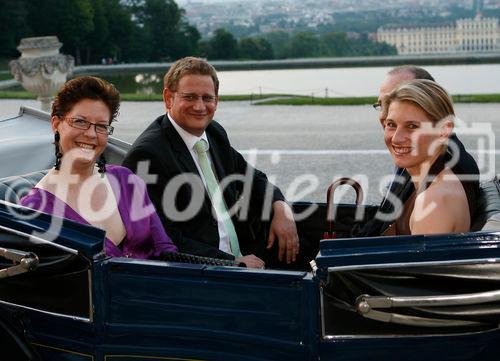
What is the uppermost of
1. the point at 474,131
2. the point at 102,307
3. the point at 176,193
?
the point at 176,193

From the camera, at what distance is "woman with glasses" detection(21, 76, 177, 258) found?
282 cm

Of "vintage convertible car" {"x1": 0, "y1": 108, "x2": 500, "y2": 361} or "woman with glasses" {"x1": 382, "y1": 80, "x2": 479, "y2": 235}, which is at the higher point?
"woman with glasses" {"x1": 382, "y1": 80, "x2": 479, "y2": 235}

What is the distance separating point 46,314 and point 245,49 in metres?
56.5

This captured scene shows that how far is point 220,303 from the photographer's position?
2.40 m

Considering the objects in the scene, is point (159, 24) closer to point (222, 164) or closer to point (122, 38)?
point (122, 38)

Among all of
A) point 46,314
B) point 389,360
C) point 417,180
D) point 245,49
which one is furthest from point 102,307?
point 245,49

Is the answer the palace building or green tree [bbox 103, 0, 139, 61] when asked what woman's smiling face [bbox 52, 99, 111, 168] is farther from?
the palace building

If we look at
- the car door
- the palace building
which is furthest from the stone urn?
the palace building

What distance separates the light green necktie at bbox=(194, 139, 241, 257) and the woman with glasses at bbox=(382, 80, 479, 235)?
929 mm

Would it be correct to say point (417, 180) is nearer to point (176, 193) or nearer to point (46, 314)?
point (176, 193)

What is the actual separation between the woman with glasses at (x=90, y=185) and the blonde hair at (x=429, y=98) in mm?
1032

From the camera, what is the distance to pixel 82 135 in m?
2.84

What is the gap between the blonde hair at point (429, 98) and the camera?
2.56 m

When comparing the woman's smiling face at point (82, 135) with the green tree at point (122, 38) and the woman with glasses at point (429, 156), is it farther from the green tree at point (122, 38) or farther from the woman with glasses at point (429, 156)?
the green tree at point (122, 38)
